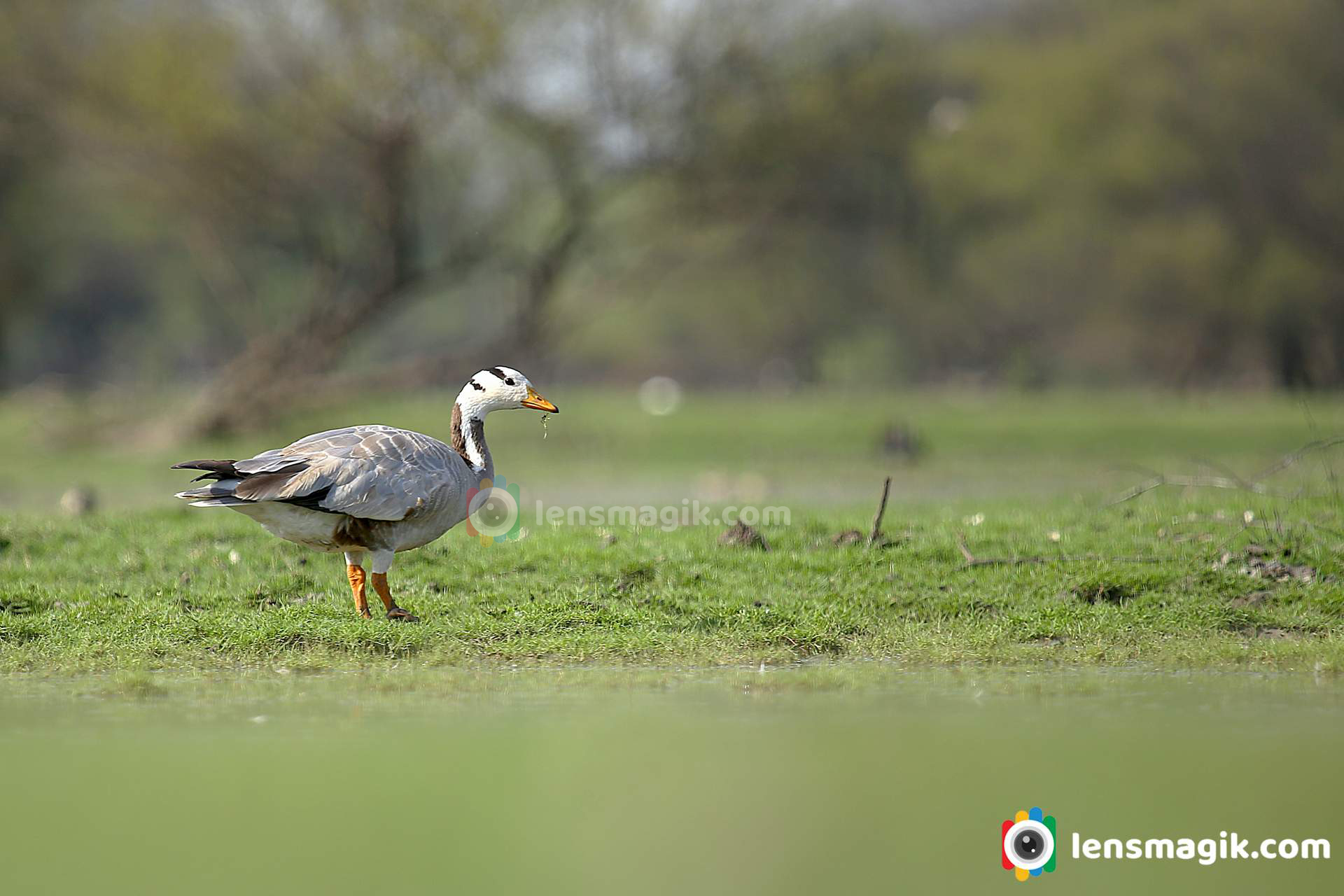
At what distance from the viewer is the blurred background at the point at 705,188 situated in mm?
23719

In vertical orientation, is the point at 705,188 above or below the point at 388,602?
above

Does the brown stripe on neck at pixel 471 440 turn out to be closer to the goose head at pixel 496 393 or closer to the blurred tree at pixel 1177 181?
the goose head at pixel 496 393

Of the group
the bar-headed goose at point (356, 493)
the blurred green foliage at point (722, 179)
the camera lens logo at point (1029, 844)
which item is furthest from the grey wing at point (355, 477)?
the blurred green foliage at point (722, 179)

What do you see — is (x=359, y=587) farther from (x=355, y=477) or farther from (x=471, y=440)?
(x=471, y=440)

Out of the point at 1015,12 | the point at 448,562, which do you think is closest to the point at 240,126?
the point at 448,562

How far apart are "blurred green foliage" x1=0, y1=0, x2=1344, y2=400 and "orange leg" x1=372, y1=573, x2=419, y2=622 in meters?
16.7

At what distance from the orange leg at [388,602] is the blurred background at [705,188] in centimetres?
1181

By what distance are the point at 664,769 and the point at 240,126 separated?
2105 cm

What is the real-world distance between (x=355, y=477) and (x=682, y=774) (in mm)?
2734

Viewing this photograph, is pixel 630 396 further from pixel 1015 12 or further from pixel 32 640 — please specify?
pixel 32 640

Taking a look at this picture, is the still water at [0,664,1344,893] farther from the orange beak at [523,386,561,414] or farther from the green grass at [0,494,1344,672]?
the orange beak at [523,386,561,414]

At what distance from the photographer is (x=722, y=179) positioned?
2491cm

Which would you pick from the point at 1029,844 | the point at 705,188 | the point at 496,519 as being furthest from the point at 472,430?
the point at 705,188

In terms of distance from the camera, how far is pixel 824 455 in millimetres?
21906
